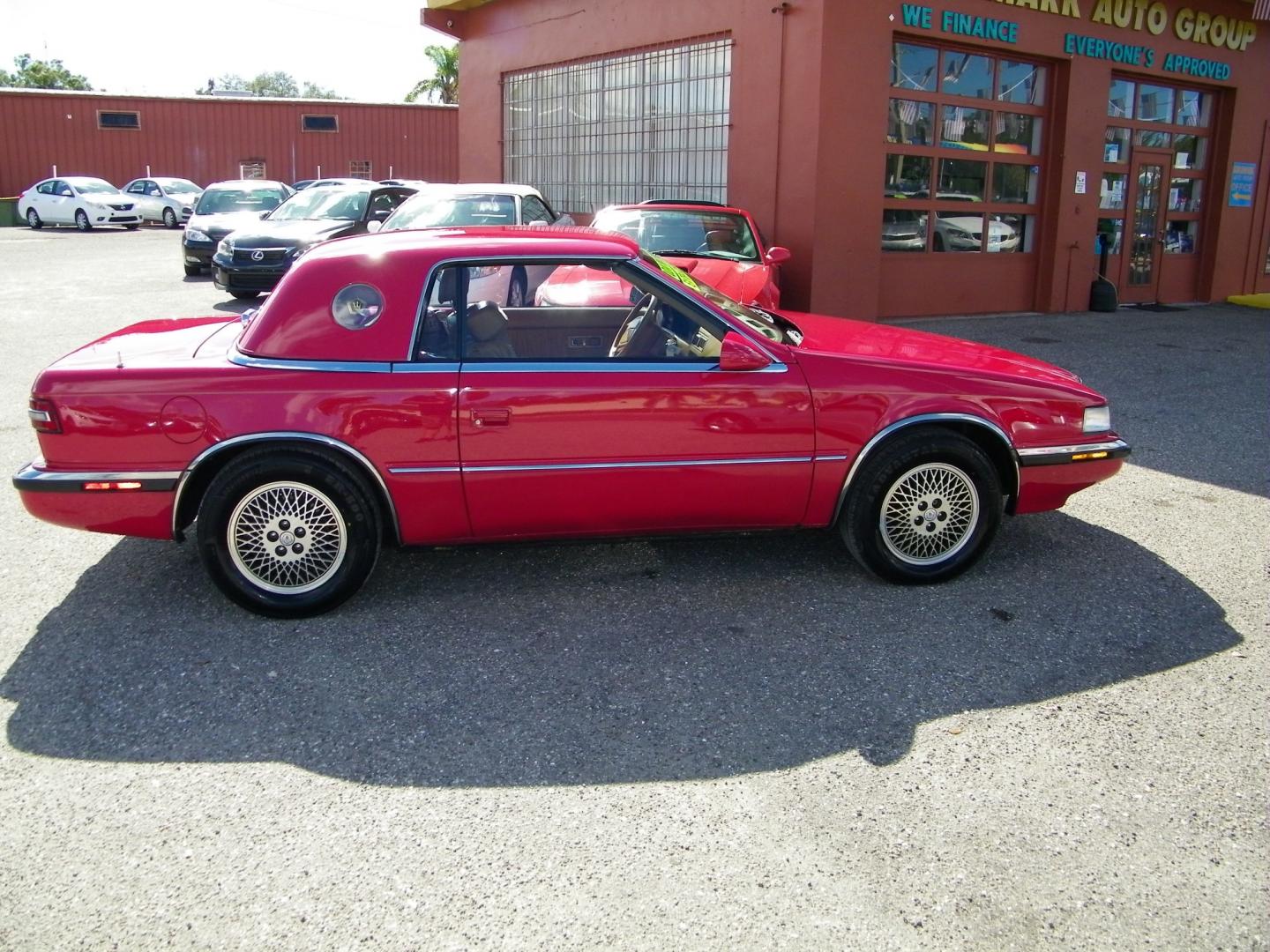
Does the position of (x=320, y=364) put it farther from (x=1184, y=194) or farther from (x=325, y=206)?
(x=1184, y=194)

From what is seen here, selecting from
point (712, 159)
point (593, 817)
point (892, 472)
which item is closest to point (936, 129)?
point (712, 159)

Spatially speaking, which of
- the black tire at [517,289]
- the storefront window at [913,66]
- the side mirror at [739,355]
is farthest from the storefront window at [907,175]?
the side mirror at [739,355]

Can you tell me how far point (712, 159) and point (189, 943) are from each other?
39.1 ft

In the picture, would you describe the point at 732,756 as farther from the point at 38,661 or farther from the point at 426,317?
the point at 38,661

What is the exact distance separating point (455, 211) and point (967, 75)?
6.52 metres

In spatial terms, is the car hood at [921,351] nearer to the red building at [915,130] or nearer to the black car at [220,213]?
the red building at [915,130]

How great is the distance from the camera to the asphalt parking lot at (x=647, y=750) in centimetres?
263

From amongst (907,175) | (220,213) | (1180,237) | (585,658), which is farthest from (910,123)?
(220,213)

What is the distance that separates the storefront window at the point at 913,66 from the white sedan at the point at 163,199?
78.4 ft

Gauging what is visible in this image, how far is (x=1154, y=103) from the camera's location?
1506 centimetres

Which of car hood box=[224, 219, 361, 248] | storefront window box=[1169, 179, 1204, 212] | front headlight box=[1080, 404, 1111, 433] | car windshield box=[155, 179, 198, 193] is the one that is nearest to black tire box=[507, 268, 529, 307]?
front headlight box=[1080, 404, 1111, 433]

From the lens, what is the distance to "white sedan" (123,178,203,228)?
30281mm

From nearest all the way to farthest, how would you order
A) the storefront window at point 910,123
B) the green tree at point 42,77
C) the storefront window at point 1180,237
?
the storefront window at point 910,123 < the storefront window at point 1180,237 < the green tree at point 42,77

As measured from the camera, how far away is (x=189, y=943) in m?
2.50
